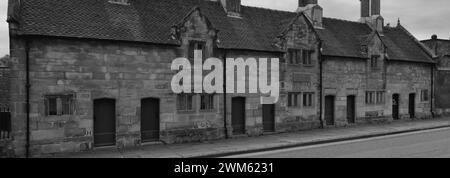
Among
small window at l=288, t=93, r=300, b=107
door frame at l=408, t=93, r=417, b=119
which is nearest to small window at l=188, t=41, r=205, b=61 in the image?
small window at l=288, t=93, r=300, b=107

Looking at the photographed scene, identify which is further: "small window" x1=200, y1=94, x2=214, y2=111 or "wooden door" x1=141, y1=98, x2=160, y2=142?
"small window" x1=200, y1=94, x2=214, y2=111

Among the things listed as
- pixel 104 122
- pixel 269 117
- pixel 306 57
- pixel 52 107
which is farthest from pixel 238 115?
pixel 52 107

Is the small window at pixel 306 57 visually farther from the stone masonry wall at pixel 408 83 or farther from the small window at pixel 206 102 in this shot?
the stone masonry wall at pixel 408 83

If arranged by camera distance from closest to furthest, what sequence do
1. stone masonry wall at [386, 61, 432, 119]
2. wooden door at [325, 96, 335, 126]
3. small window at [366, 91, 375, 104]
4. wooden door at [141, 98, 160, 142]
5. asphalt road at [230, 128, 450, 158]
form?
asphalt road at [230, 128, 450, 158] → wooden door at [141, 98, 160, 142] → wooden door at [325, 96, 335, 126] → small window at [366, 91, 375, 104] → stone masonry wall at [386, 61, 432, 119]

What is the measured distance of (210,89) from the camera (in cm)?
1908

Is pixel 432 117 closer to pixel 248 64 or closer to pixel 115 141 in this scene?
pixel 248 64

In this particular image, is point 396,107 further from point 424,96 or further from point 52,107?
point 52,107

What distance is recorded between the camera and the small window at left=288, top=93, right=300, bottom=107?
22.3 metres

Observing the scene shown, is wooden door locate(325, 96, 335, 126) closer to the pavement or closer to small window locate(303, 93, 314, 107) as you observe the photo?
the pavement

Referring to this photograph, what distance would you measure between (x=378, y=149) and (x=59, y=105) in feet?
43.4

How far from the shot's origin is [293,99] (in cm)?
2239

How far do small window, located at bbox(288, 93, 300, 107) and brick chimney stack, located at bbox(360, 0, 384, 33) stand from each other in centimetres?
1143

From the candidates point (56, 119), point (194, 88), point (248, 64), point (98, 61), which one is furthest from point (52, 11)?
point (248, 64)

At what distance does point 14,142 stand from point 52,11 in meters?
5.49
